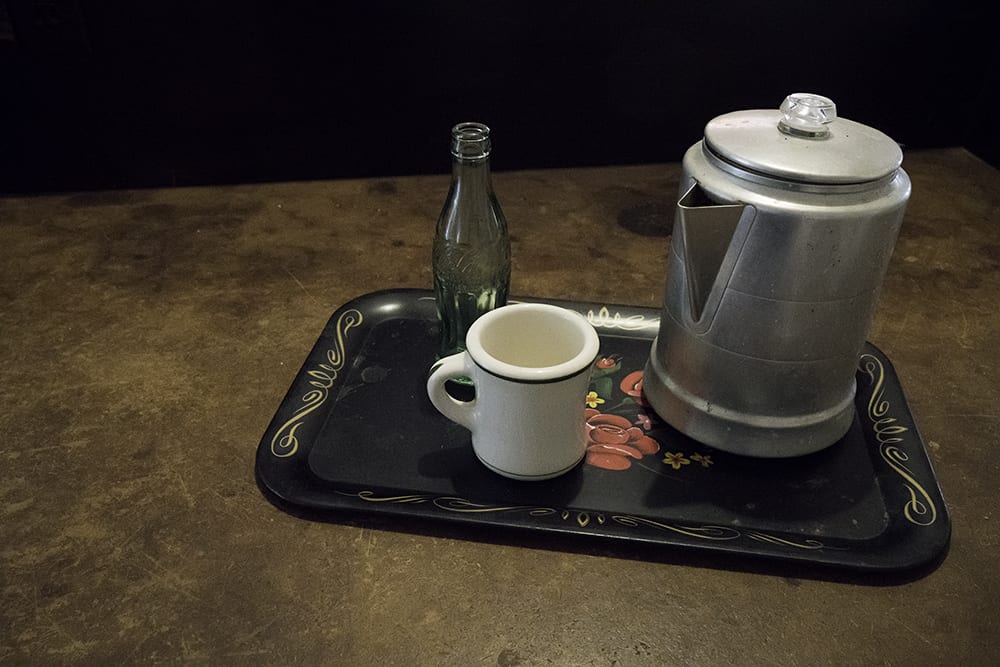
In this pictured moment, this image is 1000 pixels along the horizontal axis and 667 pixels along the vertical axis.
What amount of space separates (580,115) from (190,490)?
0.76 m

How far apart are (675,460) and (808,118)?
245mm

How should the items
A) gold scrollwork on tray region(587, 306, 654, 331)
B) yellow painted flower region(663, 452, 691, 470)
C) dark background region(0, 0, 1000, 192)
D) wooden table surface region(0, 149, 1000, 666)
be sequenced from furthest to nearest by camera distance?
dark background region(0, 0, 1000, 192) < gold scrollwork on tray region(587, 306, 654, 331) < yellow painted flower region(663, 452, 691, 470) < wooden table surface region(0, 149, 1000, 666)

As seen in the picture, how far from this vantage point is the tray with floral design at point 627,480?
1.64 feet

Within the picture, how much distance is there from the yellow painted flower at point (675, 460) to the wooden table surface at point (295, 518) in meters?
0.08

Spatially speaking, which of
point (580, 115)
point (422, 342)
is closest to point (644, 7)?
point (580, 115)

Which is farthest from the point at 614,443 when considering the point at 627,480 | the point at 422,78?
the point at 422,78

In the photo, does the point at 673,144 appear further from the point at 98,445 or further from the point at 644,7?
the point at 98,445

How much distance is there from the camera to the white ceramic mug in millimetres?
494

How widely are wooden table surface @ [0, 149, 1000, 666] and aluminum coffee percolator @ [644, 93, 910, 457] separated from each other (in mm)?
110

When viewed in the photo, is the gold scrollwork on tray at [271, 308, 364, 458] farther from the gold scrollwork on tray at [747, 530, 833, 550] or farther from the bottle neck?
the gold scrollwork on tray at [747, 530, 833, 550]

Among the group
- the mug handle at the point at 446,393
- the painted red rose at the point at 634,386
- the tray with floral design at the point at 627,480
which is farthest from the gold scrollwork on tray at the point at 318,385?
the painted red rose at the point at 634,386

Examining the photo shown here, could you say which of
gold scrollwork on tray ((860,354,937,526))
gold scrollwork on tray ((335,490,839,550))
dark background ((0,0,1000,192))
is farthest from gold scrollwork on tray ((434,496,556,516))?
dark background ((0,0,1000,192))

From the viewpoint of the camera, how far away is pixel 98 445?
22.9 inches

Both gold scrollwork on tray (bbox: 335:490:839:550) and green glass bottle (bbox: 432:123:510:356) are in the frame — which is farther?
green glass bottle (bbox: 432:123:510:356)
